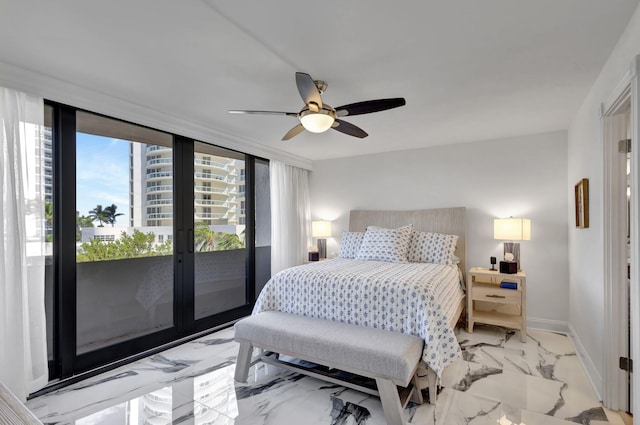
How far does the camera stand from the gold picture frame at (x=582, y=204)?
8.37ft

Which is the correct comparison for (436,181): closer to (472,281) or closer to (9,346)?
(472,281)

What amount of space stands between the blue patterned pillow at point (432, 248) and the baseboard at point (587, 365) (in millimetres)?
1306

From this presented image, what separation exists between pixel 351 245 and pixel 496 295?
175 centimetres

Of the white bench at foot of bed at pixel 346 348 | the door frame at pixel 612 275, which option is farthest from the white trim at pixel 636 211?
the white bench at foot of bed at pixel 346 348

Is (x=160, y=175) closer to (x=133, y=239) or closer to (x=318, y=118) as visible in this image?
(x=133, y=239)

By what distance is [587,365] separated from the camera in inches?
99.6

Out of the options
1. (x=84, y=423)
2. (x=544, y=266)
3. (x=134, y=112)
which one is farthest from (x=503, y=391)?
(x=134, y=112)

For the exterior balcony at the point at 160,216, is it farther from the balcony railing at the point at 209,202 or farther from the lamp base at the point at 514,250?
the lamp base at the point at 514,250

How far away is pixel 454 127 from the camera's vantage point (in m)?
3.48

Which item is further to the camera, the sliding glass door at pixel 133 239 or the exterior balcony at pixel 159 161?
the exterior balcony at pixel 159 161

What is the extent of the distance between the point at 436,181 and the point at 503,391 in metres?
2.64

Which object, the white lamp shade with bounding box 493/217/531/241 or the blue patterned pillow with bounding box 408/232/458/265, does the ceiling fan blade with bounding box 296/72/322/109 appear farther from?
the white lamp shade with bounding box 493/217/531/241

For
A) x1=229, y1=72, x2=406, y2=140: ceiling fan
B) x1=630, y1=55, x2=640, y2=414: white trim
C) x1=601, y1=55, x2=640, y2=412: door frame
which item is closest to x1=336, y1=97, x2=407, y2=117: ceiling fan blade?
x1=229, y1=72, x2=406, y2=140: ceiling fan

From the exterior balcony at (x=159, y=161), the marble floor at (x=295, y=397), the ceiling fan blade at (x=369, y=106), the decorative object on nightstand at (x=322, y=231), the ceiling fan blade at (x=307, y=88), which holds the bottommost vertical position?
the marble floor at (x=295, y=397)
